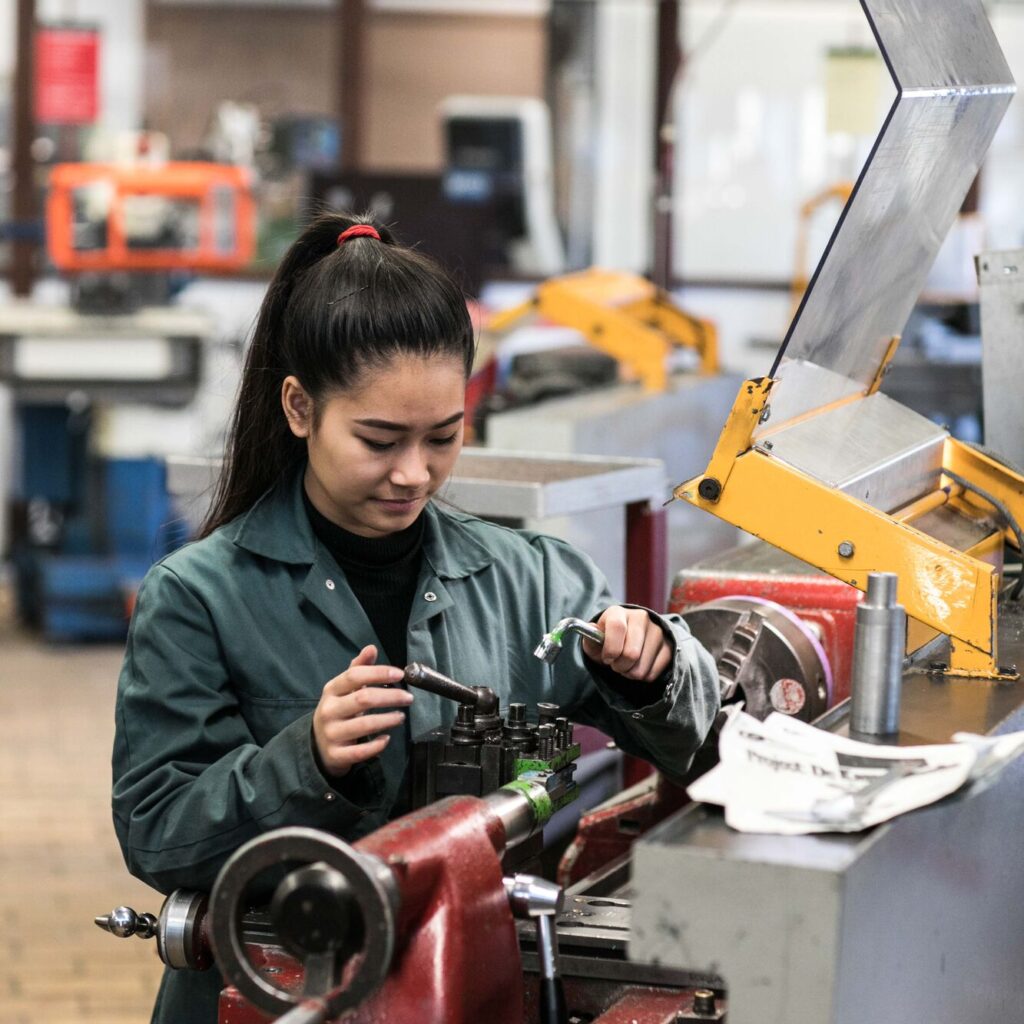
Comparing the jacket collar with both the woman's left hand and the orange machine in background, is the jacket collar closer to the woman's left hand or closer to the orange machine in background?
the woman's left hand

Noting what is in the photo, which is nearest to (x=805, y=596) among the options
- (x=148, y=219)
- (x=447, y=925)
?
(x=447, y=925)

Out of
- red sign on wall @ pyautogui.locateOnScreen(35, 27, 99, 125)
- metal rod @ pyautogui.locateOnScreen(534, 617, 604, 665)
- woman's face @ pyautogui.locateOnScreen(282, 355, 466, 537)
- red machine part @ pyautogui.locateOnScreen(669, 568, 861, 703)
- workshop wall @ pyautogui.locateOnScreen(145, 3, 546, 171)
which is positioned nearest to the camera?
metal rod @ pyautogui.locateOnScreen(534, 617, 604, 665)

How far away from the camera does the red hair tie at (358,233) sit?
1.55m

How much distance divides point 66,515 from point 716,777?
5032 mm

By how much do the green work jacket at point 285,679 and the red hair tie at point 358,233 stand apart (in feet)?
0.73

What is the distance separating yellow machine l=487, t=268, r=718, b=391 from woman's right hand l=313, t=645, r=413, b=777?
2363 millimetres

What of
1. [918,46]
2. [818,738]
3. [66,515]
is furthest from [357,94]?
[818,738]

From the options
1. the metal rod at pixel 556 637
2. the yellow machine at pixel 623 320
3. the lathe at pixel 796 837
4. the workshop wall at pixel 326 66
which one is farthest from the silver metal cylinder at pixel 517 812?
the workshop wall at pixel 326 66

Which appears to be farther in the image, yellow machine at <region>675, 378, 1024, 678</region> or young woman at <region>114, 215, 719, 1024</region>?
yellow machine at <region>675, 378, 1024, 678</region>

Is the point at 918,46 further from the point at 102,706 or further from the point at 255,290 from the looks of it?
the point at 255,290

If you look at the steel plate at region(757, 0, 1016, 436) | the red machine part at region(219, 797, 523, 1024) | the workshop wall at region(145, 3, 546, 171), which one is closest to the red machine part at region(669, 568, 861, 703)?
the steel plate at region(757, 0, 1016, 436)

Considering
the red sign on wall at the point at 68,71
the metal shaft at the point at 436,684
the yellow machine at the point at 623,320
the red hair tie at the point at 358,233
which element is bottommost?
the metal shaft at the point at 436,684

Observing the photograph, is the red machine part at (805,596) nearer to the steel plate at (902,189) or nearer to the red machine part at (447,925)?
the steel plate at (902,189)

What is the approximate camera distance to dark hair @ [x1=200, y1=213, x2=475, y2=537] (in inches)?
55.8
